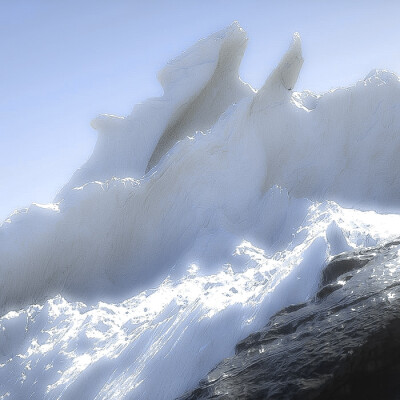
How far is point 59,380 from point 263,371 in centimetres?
417

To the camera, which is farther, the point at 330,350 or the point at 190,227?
the point at 190,227

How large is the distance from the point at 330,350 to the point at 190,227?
22.7 ft

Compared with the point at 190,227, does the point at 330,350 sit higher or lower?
lower

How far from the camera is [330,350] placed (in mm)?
4867

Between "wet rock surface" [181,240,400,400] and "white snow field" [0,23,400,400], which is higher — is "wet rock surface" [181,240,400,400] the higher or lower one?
the lower one

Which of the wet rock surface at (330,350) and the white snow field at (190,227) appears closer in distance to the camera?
the wet rock surface at (330,350)

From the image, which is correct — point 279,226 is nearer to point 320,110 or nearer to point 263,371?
point 320,110

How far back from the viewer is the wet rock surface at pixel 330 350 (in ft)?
15.0

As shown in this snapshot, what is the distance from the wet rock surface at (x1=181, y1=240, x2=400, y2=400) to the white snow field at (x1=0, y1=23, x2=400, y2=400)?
1.34 metres

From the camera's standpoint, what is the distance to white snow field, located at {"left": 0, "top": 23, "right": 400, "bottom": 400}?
7.74m

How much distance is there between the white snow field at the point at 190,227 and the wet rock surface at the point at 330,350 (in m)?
1.34

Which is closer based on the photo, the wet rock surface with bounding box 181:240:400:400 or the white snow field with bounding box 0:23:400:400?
the wet rock surface with bounding box 181:240:400:400

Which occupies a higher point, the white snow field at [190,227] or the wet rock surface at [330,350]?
the white snow field at [190,227]

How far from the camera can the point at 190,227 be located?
11.6 meters
